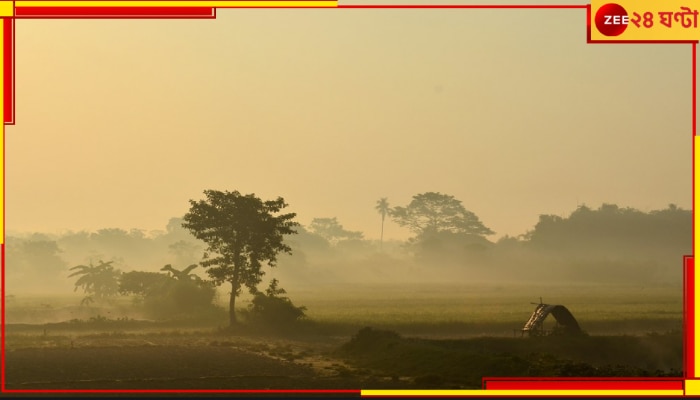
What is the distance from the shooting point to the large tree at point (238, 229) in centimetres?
5562

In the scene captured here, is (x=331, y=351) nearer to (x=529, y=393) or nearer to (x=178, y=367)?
(x=178, y=367)

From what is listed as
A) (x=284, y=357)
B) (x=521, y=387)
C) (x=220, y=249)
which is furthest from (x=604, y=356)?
(x=220, y=249)

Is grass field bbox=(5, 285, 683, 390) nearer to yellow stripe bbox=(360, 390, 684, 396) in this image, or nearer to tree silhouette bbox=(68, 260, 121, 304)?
tree silhouette bbox=(68, 260, 121, 304)

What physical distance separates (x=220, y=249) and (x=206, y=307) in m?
4.23

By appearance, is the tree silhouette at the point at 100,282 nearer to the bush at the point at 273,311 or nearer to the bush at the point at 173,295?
the bush at the point at 173,295

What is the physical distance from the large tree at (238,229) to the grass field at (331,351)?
323 cm

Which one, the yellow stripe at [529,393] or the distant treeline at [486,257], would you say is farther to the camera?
the distant treeline at [486,257]

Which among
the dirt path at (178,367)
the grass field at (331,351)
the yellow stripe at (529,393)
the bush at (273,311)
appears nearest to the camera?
the yellow stripe at (529,393)

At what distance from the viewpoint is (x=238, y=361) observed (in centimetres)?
3894

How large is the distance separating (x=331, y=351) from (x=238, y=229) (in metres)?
15.3

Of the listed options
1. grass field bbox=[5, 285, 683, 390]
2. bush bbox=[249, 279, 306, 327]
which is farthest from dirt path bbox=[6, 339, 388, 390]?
bush bbox=[249, 279, 306, 327]

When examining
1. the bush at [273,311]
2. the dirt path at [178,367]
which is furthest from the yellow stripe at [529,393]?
the bush at [273,311]

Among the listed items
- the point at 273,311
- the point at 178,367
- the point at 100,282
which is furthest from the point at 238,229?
the point at 100,282

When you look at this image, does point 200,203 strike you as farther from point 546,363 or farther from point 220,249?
point 546,363
